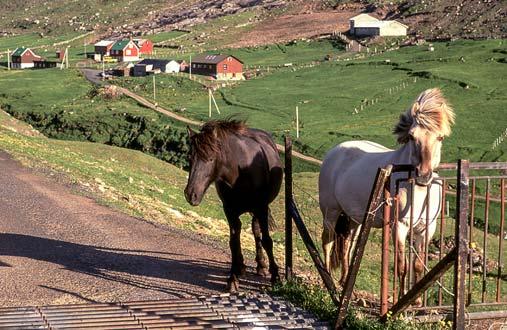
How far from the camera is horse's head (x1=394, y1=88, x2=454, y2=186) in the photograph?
9805mm

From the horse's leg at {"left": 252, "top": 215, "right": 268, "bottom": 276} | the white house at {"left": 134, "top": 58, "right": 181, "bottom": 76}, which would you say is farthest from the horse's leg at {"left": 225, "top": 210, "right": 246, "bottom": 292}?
the white house at {"left": 134, "top": 58, "right": 181, "bottom": 76}

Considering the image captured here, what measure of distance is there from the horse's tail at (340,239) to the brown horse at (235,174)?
1105mm

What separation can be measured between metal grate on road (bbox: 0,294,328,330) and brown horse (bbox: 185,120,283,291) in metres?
1.34

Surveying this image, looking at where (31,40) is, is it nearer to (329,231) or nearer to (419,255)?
(329,231)

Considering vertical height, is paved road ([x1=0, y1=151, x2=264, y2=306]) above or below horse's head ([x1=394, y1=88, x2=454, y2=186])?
below

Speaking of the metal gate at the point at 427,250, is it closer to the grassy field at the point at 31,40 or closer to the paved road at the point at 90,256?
the paved road at the point at 90,256

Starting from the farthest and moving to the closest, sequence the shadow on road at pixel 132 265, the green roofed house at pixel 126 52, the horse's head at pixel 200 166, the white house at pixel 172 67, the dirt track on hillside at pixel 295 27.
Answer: the dirt track on hillside at pixel 295 27
the green roofed house at pixel 126 52
the white house at pixel 172 67
the shadow on road at pixel 132 265
the horse's head at pixel 200 166

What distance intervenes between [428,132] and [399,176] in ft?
2.21

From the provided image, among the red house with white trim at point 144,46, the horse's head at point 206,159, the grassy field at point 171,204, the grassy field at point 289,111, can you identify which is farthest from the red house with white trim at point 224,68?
the horse's head at point 206,159

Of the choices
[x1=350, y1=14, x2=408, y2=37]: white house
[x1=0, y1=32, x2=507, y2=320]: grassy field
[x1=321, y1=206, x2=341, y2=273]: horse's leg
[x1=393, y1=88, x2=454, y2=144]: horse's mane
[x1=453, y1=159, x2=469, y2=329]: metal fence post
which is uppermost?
[x1=350, y1=14, x2=408, y2=37]: white house

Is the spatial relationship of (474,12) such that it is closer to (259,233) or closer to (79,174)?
(79,174)

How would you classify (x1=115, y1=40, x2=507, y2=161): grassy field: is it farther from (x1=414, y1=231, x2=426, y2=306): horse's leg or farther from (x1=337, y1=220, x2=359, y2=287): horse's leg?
(x1=414, y1=231, x2=426, y2=306): horse's leg

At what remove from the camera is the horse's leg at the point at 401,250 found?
1013 cm

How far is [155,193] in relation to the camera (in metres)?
26.0
